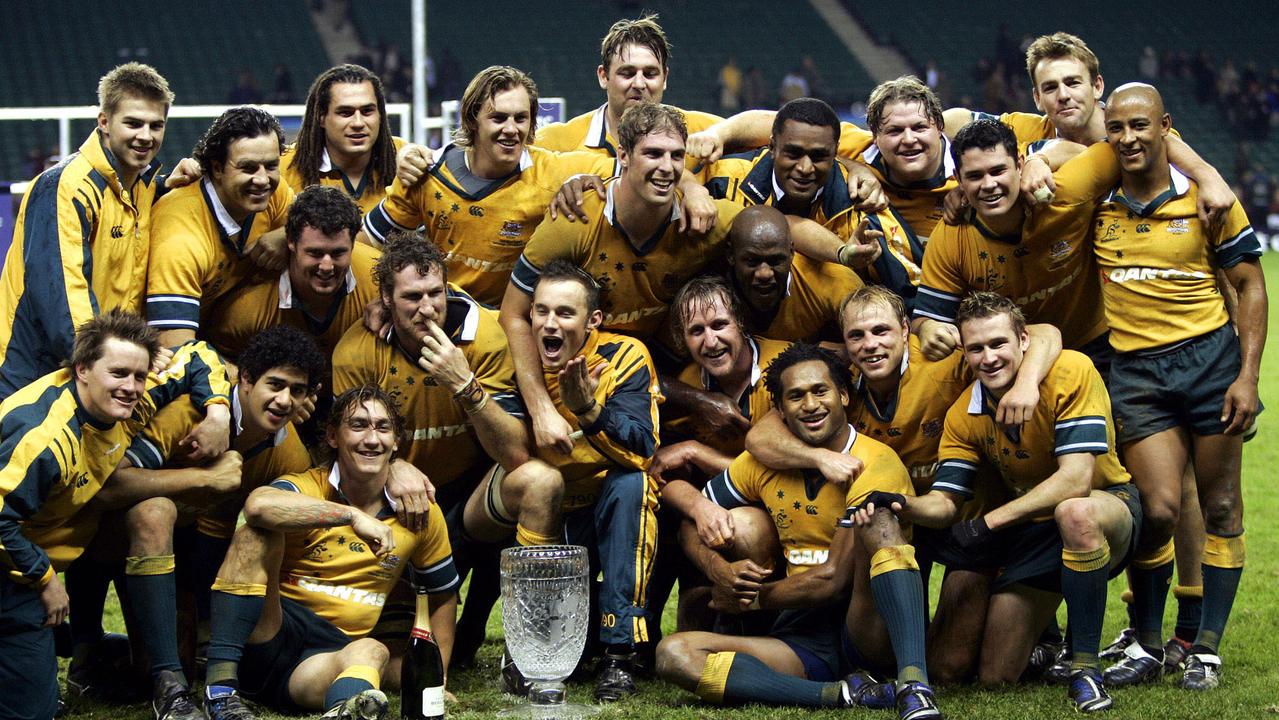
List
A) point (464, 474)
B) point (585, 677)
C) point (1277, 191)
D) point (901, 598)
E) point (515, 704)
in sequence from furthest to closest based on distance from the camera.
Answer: point (1277, 191) < point (464, 474) < point (585, 677) < point (515, 704) < point (901, 598)

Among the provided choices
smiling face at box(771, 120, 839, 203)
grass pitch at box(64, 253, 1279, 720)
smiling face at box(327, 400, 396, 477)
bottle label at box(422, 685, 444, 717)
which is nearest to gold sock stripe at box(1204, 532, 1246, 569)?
grass pitch at box(64, 253, 1279, 720)

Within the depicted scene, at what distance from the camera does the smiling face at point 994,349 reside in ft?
16.5

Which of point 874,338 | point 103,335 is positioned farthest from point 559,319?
point 103,335

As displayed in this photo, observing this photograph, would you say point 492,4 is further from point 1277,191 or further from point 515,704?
point 515,704

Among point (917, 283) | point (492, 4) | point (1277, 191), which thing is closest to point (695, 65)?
point (492, 4)

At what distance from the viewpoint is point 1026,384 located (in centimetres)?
497

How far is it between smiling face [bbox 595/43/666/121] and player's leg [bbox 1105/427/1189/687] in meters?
2.58

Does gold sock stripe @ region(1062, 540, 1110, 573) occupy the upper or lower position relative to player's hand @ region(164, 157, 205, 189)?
lower

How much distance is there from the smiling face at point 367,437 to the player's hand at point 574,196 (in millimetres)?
1106

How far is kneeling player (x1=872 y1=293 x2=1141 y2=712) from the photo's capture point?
487 centimetres

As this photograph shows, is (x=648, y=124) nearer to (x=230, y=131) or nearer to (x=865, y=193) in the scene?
(x=865, y=193)

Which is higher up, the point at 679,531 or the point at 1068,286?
the point at 1068,286

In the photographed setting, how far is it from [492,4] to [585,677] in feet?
89.2

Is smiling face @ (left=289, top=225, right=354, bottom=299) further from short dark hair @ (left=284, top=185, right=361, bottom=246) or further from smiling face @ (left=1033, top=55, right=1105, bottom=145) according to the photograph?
smiling face @ (left=1033, top=55, right=1105, bottom=145)
